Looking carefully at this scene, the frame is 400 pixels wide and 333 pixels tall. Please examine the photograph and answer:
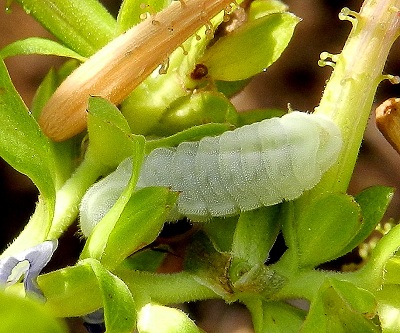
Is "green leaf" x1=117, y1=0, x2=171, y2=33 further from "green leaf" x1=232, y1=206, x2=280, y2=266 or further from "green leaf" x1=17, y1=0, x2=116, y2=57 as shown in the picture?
"green leaf" x1=232, y1=206, x2=280, y2=266

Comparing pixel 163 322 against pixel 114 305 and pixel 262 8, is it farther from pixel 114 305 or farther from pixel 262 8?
pixel 262 8

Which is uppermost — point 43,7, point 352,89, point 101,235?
point 43,7

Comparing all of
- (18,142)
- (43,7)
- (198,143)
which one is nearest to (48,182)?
(18,142)

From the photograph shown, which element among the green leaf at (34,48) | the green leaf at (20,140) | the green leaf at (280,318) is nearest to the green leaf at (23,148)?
the green leaf at (20,140)

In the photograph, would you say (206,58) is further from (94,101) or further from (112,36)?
(94,101)

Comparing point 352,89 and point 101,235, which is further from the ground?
point 101,235

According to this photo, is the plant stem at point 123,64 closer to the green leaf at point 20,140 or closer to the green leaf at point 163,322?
the green leaf at point 20,140
